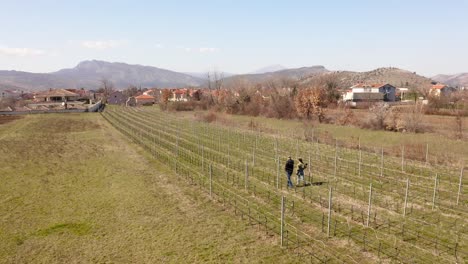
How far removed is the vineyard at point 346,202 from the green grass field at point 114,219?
105 cm

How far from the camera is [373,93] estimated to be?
301 ft

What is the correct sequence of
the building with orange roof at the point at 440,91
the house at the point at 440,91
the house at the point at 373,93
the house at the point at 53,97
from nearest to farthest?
the building with orange roof at the point at 440,91 < the house at the point at 440,91 < the house at the point at 373,93 < the house at the point at 53,97

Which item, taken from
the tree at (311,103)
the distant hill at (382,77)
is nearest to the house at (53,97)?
the tree at (311,103)

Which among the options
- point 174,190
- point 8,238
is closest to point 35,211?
point 8,238

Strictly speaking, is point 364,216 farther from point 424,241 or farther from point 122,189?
point 122,189

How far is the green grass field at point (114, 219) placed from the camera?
11508mm

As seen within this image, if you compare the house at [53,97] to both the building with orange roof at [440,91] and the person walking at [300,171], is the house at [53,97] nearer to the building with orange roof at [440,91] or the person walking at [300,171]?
the building with orange roof at [440,91]

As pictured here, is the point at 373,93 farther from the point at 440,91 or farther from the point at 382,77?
the point at 382,77

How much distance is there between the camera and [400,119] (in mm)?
39375

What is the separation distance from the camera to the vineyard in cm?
1139

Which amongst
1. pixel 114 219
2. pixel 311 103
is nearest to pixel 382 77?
pixel 311 103

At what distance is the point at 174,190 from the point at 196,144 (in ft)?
46.0

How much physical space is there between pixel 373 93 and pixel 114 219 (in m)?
88.9

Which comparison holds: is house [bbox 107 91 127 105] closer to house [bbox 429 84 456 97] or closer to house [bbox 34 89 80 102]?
house [bbox 34 89 80 102]
